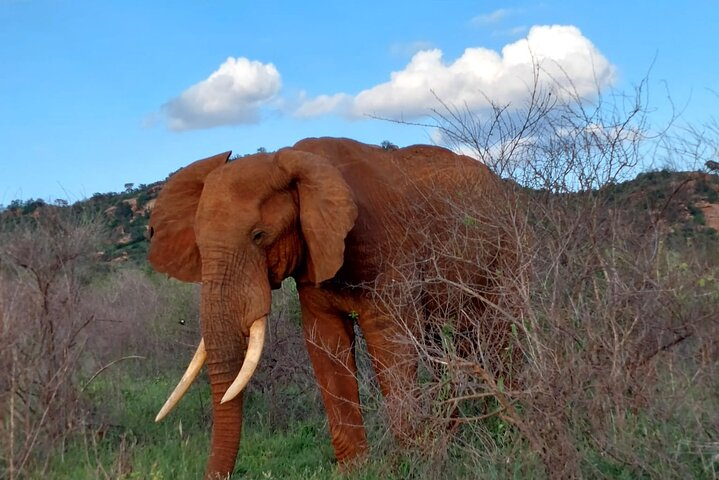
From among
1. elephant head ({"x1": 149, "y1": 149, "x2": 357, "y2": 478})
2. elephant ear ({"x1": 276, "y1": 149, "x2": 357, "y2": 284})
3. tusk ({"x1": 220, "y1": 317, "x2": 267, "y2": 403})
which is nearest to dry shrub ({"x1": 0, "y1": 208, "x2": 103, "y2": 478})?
elephant head ({"x1": 149, "y1": 149, "x2": 357, "y2": 478})

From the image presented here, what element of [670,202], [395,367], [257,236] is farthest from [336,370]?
[670,202]

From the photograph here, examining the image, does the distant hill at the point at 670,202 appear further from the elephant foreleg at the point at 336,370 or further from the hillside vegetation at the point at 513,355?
the elephant foreleg at the point at 336,370

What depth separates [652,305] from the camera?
233 inches

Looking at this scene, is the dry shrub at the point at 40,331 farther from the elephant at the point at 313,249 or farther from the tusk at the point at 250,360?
the tusk at the point at 250,360

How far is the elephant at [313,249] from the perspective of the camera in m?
7.03

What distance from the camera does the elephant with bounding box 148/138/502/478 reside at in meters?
7.03

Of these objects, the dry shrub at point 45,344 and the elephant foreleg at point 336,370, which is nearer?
the dry shrub at point 45,344

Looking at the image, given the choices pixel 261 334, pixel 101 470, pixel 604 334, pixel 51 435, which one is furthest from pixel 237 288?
pixel 604 334

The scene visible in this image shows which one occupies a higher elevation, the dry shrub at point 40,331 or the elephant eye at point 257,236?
the elephant eye at point 257,236

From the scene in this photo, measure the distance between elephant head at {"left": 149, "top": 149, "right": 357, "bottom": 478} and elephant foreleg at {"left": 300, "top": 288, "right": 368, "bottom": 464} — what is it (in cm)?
36

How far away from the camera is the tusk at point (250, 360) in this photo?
22.6 ft

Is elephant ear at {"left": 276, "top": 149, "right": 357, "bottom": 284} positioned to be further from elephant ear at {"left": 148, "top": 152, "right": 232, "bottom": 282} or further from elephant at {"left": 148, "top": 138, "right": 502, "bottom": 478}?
elephant ear at {"left": 148, "top": 152, "right": 232, "bottom": 282}

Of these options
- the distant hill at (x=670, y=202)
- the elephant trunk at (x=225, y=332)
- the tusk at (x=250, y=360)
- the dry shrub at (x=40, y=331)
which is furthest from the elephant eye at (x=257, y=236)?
the distant hill at (x=670, y=202)

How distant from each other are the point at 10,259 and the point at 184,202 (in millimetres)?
1588
